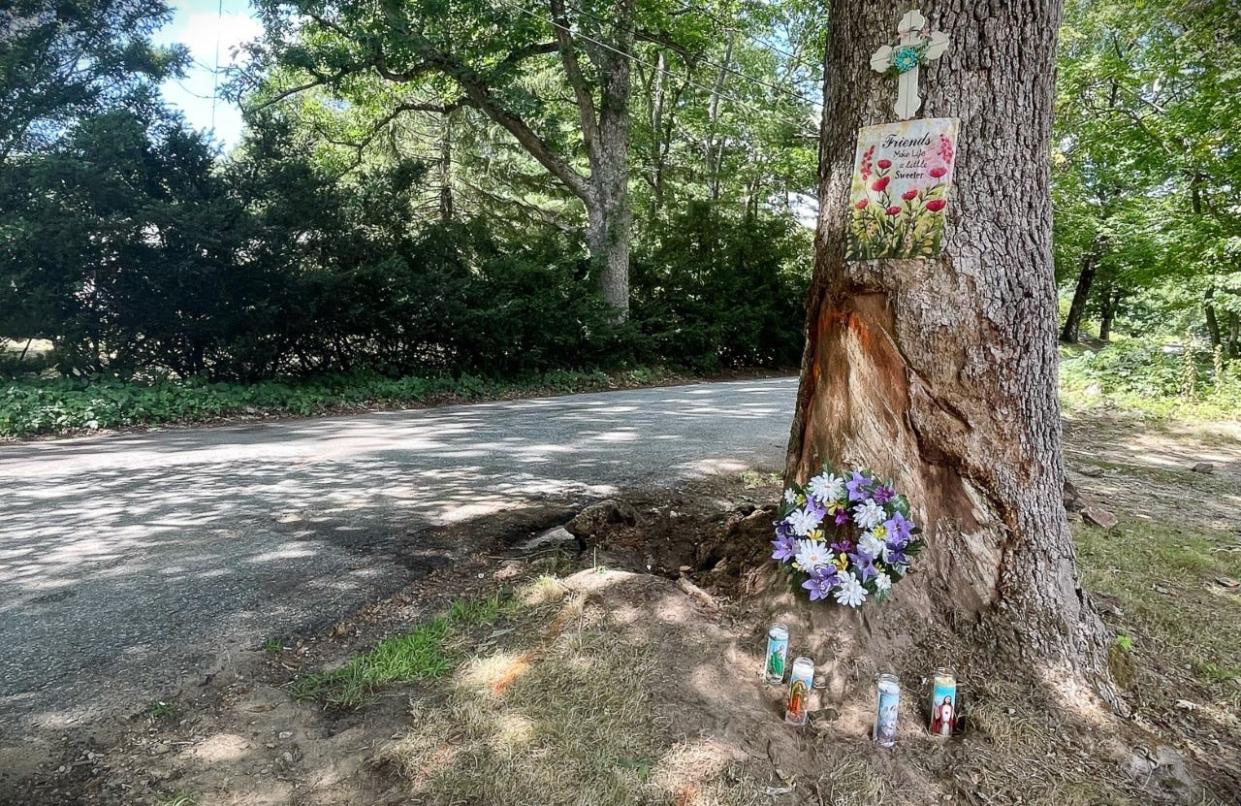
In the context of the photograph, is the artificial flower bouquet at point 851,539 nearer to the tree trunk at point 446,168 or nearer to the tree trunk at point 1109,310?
the tree trunk at point 446,168

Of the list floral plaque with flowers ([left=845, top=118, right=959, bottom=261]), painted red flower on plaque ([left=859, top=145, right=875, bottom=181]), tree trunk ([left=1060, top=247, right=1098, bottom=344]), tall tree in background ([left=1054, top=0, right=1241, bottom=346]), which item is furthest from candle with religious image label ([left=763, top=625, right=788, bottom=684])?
tree trunk ([left=1060, top=247, right=1098, bottom=344])

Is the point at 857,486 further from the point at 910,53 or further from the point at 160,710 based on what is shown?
the point at 160,710

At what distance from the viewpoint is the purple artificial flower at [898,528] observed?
82.3 inches

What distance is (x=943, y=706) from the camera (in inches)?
75.4

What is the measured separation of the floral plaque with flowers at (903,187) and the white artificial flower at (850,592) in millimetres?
1032

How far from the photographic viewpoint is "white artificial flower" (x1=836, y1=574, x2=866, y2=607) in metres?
2.07

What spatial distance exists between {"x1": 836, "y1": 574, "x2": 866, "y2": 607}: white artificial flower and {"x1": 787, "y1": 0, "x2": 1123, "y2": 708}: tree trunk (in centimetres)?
21

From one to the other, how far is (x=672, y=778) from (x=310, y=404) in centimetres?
765

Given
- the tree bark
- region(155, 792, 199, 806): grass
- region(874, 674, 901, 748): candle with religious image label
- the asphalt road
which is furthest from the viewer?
the tree bark

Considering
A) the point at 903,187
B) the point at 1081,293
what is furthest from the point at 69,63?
the point at 1081,293

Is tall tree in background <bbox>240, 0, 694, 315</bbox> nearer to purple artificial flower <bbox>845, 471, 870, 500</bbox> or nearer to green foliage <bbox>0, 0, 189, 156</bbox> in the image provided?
green foliage <bbox>0, 0, 189, 156</bbox>

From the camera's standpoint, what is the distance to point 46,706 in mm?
1933

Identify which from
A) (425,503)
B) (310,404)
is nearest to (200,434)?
(310,404)

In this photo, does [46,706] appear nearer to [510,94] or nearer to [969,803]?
[969,803]
